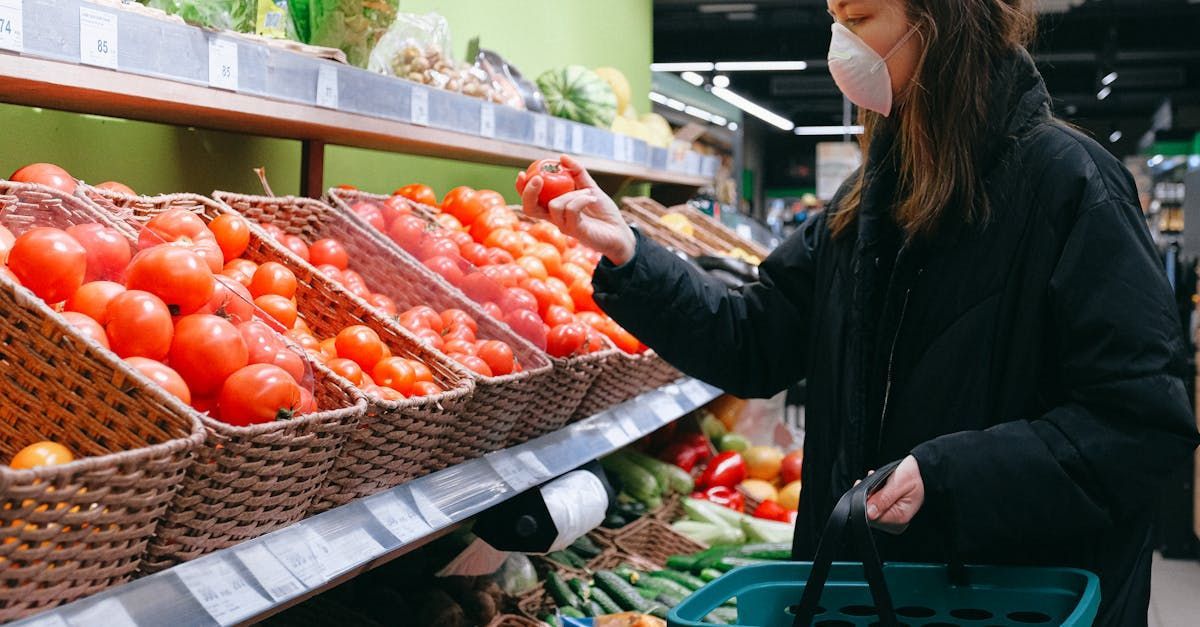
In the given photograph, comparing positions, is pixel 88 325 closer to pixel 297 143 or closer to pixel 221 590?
pixel 221 590

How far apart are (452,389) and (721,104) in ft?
64.7

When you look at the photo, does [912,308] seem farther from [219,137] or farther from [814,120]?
[814,120]

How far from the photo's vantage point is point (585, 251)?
3.04 m

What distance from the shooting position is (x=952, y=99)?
1542 millimetres

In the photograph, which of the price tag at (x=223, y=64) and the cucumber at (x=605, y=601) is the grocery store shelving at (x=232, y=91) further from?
the cucumber at (x=605, y=601)

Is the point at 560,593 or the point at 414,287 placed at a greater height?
the point at 414,287

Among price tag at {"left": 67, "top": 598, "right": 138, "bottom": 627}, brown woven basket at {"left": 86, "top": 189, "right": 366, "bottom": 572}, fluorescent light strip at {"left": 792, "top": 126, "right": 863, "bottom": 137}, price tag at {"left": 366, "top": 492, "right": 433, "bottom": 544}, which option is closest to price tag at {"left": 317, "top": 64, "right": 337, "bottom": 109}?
brown woven basket at {"left": 86, "top": 189, "right": 366, "bottom": 572}

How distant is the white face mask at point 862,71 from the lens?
1.60 metres

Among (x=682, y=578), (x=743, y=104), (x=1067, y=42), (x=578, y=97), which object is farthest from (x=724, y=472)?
(x=743, y=104)

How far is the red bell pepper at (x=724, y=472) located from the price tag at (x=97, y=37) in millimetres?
2621

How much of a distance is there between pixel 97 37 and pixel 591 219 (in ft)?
2.55

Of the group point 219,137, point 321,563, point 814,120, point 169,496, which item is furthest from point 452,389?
point 814,120

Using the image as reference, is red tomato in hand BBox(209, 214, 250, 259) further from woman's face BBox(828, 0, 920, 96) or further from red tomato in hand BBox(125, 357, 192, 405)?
woman's face BBox(828, 0, 920, 96)

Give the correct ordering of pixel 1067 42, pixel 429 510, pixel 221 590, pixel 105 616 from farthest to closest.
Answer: pixel 1067 42
pixel 429 510
pixel 221 590
pixel 105 616
